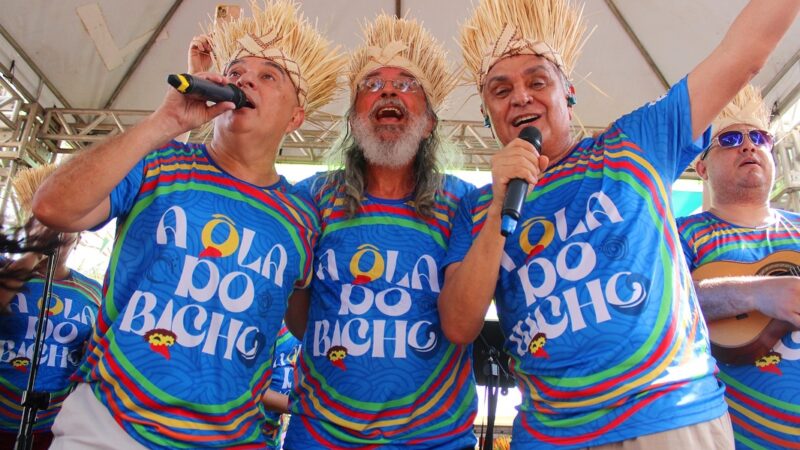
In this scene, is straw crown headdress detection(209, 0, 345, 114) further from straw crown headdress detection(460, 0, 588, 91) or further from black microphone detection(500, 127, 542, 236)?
black microphone detection(500, 127, 542, 236)

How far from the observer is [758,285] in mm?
1990

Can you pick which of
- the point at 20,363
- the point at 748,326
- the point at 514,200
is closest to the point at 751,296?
the point at 748,326

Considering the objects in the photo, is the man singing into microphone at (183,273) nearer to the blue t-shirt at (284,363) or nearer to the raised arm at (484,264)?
the raised arm at (484,264)

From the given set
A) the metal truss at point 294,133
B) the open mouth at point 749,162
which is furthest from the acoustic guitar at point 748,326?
the metal truss at point 294,133

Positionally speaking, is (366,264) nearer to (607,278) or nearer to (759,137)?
(607,278)

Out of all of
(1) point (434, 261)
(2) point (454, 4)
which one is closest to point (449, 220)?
(1) point (434, 261)

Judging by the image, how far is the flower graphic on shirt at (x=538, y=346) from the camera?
1.56 m

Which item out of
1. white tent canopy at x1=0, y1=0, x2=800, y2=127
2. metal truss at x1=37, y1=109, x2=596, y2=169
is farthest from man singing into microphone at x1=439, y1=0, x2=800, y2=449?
metal truss at x1=37, y1=109, x2=596, y2=169

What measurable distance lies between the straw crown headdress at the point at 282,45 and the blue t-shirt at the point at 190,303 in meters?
0.51

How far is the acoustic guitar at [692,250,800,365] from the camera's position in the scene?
81.1 inches

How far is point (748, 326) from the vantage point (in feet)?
6.94

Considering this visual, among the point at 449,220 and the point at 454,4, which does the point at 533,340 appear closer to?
the point at 449,220

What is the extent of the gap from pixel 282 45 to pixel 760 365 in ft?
6.62

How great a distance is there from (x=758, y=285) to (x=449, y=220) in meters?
1.03
